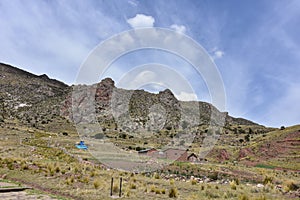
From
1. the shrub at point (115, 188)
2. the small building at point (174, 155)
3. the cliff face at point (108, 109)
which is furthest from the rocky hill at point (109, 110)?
the shrub at point (115, 188)

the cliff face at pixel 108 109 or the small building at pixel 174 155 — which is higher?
the cliff face at pixel 108 109

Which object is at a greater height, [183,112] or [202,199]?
[183,112]

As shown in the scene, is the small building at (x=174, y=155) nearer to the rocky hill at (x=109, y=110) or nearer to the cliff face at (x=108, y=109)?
the rocky hill at (x=109, y=110)

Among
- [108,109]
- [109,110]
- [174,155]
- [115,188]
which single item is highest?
[108,109]

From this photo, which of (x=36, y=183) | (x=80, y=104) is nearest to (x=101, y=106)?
(x=80, y=104)

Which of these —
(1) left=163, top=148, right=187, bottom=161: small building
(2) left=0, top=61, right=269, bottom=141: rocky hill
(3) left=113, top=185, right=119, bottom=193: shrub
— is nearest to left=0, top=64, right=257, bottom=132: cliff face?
(2) left=0, top=61, right=269, bottom=141: rocky hill

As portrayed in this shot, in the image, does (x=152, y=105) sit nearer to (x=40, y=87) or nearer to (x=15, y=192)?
(x=40, y=87)

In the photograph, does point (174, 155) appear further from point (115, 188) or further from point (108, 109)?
point (108, 109)

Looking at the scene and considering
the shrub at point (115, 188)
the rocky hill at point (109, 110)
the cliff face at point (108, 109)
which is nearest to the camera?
the shrub at point (115, 188)

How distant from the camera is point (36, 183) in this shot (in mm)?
17688

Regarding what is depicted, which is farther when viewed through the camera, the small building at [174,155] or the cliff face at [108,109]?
the cliff face at [108,109]

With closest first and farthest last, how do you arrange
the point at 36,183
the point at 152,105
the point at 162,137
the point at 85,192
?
the point at 85,192 → the point at 36,183 → the point at 162,137 → the point at 152,105

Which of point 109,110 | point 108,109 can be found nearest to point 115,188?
point 109,110

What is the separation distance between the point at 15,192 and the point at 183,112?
105 m
